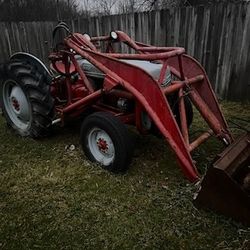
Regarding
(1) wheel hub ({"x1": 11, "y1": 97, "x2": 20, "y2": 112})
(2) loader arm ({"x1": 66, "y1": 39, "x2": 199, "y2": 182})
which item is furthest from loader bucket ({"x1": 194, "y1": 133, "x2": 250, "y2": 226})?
(1) wheel hub ({"x1": 11, "y1": 97, "x2": 20, "y2": 112})

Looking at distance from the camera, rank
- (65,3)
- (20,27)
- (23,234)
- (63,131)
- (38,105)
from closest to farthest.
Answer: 1. (23,234)
2. (38,105)
3. (63,131)
4. (20,27)
5. (65,3)

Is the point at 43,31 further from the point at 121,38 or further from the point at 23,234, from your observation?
the point at 23,234

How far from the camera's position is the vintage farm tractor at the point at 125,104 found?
2.45 m

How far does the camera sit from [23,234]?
248 cm

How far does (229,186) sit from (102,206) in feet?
3.65

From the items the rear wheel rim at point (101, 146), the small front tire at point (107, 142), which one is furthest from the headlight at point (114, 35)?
the rear wheel rim at point (101, 146)

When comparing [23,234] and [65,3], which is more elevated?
[65,3]

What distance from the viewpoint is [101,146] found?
10.8ft

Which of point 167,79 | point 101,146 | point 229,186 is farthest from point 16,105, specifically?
point 229,186

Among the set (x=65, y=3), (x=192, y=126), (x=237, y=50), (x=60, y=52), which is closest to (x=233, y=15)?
(x=237, y=50)

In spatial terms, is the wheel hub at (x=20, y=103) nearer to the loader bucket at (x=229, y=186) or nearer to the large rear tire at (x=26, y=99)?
the large rear tire at (x=26, y=99)

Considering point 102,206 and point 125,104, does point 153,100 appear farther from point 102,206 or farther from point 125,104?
point 102,206

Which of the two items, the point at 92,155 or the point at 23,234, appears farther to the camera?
the point at 92,155

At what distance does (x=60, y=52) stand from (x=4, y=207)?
1.90 m
